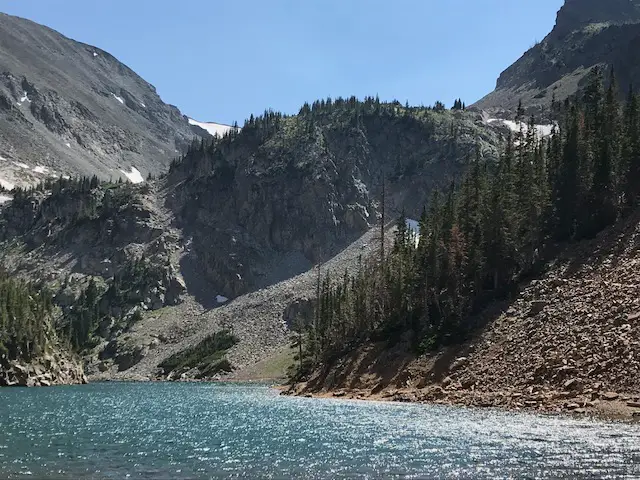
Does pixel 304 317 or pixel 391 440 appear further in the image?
pixel 304 317

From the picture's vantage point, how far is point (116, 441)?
36781 mm

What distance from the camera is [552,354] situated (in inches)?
2115

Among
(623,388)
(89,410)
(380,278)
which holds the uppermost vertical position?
(380,278)

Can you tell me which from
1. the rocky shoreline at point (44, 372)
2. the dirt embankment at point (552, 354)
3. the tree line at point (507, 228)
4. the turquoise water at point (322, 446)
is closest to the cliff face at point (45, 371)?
the rocky shoreline at point (44, 372)

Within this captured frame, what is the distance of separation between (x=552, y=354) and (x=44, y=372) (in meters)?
99.1

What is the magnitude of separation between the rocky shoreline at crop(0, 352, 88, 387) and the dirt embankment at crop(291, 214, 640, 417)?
2435 inches

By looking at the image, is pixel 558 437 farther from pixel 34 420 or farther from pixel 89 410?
pixel 89 410

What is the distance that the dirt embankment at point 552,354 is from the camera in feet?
153

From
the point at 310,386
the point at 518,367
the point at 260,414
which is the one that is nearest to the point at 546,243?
the point at 518,367

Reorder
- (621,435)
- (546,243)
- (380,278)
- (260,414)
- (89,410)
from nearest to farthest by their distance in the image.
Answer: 1. (621,435)
2. (260,414)
3. (89,410)
4. (546,243)
5. (380,278)

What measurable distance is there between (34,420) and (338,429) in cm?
2528

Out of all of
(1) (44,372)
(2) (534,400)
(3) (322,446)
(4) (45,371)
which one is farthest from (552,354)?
(4) (45,371)

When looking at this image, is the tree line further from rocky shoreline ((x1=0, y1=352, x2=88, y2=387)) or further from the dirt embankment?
rocky shoreline ((x1=0, y1=352, x2=88, y2=387))

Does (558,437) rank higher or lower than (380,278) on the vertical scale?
lower
